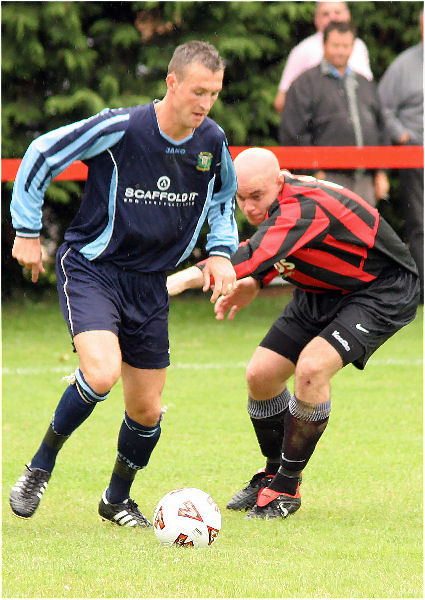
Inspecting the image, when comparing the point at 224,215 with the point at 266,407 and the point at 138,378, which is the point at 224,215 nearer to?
the point at 138,378

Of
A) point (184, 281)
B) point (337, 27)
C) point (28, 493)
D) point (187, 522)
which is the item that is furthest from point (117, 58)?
point (187, 522)

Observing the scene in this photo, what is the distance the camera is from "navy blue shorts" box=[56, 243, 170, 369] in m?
4.82

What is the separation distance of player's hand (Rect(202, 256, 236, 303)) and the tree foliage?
7133mm

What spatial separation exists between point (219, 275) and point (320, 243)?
0.66 meters

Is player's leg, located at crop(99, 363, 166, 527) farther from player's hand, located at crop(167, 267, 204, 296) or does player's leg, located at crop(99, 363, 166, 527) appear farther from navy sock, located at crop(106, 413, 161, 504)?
player's hand, located at crop(167, 267, 204, 296)

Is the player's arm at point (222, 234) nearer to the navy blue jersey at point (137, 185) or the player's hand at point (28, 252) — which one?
the navy blue jersey at point (137, 185)

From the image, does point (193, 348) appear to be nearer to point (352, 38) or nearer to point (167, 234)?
point (352, 38)

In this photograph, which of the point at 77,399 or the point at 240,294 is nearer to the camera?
the point at 77,399

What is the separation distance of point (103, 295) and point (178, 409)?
129 inches

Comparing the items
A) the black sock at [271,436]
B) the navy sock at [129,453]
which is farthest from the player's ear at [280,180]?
the navy sock at [129,453]

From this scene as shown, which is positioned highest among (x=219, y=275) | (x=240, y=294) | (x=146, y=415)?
(x=219, y=275)

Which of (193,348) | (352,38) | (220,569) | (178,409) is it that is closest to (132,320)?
(220,569)

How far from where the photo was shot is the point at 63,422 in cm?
489

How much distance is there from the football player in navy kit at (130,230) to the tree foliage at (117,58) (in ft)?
23.2
